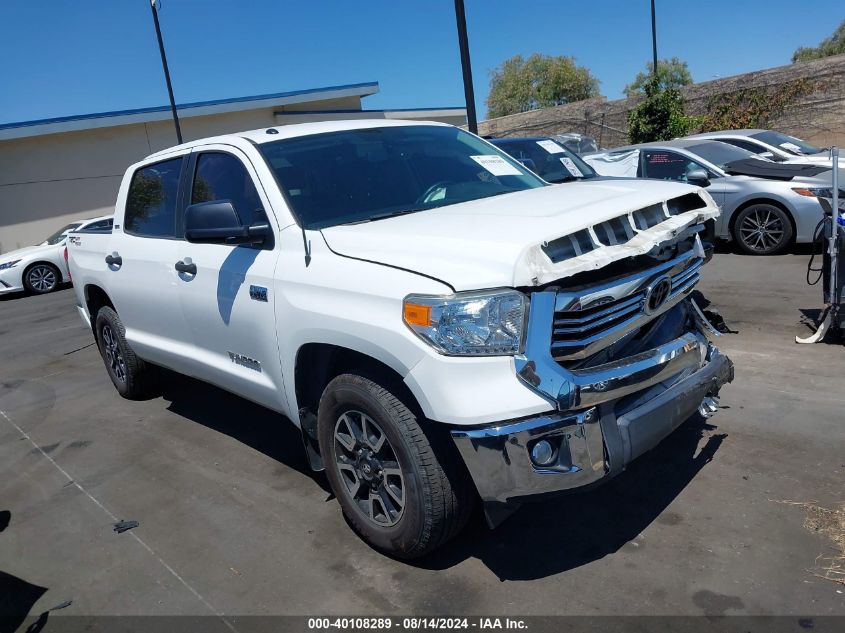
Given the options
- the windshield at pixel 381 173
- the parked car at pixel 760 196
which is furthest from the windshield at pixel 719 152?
the windshield at pixel 381 173

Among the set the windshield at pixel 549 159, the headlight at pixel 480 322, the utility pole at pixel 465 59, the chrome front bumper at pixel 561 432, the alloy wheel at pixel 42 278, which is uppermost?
the utility pole at pixel 465 59

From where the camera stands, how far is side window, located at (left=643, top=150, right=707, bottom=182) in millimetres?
10500

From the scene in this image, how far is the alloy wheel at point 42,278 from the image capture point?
1565cm

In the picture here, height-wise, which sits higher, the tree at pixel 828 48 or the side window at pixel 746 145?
the tree at pixel 828 48

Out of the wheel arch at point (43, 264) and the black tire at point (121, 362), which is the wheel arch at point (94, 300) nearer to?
the black tire at point (121, 362)

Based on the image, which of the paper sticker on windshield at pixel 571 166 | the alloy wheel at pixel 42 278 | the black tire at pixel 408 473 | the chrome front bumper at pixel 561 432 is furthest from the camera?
the alloy wheel at pixel 42 278

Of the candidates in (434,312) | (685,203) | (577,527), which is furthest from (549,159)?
(434,312)

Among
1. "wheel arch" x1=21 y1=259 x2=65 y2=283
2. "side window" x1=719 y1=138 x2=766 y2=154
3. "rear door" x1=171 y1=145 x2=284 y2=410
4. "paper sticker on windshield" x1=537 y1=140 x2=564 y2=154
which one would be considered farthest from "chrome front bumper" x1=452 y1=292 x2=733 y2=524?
→ "wheel arch" x1=21 y1=259 x2=65 y2=283

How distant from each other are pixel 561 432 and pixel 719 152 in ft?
32.1

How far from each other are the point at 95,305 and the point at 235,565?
11.7 feet

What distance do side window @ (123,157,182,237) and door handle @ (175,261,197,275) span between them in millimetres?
358

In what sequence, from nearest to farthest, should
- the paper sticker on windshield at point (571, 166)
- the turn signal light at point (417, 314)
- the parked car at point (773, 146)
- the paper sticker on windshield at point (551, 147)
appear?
1. the turn signal light at point (417, 314)
2. the paper sticker on windshield at point (571, 166)
3. the paper sticker on windshield at point (551, 147)
4. the parked car at point (773, 146)

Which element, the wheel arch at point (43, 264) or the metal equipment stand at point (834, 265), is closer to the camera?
the metal equipment stand at point (834, 265)

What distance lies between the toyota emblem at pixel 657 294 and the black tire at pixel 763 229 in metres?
6.83
